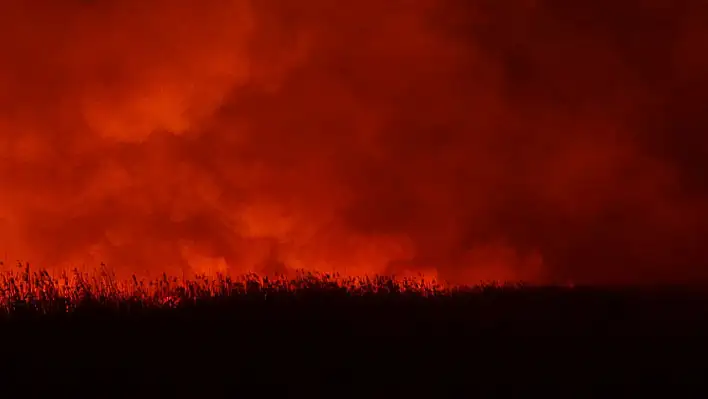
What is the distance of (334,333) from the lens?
289 inches

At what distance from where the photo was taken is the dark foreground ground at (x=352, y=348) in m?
5.86

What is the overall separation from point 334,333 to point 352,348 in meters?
0.57

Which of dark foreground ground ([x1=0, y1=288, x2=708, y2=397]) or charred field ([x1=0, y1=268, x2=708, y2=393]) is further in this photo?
charred field ([x1=0, y1=268, x2=708, y2=393])

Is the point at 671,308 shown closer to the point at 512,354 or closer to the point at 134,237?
the point at 512,354

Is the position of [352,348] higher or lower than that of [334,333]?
lower

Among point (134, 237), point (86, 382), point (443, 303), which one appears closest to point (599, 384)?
point (443, 303)

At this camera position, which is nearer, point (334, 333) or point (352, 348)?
point (352, 348)

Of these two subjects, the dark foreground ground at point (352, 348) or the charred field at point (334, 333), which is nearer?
the dark foreground ground at point (352, 348)

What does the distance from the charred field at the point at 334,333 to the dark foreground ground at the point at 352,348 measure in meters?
0.02

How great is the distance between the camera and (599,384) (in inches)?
234

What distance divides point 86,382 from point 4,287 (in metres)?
3.49

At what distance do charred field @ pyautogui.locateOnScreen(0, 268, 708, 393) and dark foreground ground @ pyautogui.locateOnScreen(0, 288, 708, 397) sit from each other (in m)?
0.02

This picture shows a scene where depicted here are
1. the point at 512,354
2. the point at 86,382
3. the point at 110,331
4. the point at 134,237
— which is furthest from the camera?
the point at 134,237

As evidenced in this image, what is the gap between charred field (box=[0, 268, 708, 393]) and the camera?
6094 millimetres
